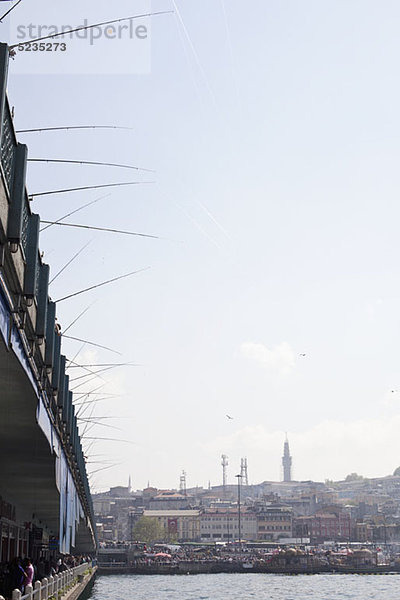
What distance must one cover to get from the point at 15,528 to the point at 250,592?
4791 cm

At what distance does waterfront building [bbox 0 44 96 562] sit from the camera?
1237 cm

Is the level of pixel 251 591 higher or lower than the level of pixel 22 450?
lower

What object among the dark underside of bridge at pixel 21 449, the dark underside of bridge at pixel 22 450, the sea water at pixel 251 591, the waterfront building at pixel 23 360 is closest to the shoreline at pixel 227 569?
the sea water at pixel 251 591

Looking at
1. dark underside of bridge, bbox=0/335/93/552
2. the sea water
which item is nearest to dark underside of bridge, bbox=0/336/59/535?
dark underside of bridge, bbox=0/335/93/552

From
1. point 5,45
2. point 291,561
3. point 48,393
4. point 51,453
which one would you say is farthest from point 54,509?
point 291,561

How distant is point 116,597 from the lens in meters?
72.2

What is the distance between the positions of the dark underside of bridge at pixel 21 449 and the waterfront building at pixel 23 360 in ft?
0.06

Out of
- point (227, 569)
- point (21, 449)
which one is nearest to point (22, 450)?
point (21, 449)

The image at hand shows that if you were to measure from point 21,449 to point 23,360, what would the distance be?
34.8ft

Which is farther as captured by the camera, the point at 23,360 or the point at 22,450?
the point at 22,450

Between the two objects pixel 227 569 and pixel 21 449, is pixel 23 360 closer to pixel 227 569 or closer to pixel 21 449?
pixel 21 449

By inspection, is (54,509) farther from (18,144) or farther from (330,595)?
(330,595)

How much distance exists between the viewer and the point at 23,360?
15094mm

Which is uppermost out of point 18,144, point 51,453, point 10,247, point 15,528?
point 18,144
